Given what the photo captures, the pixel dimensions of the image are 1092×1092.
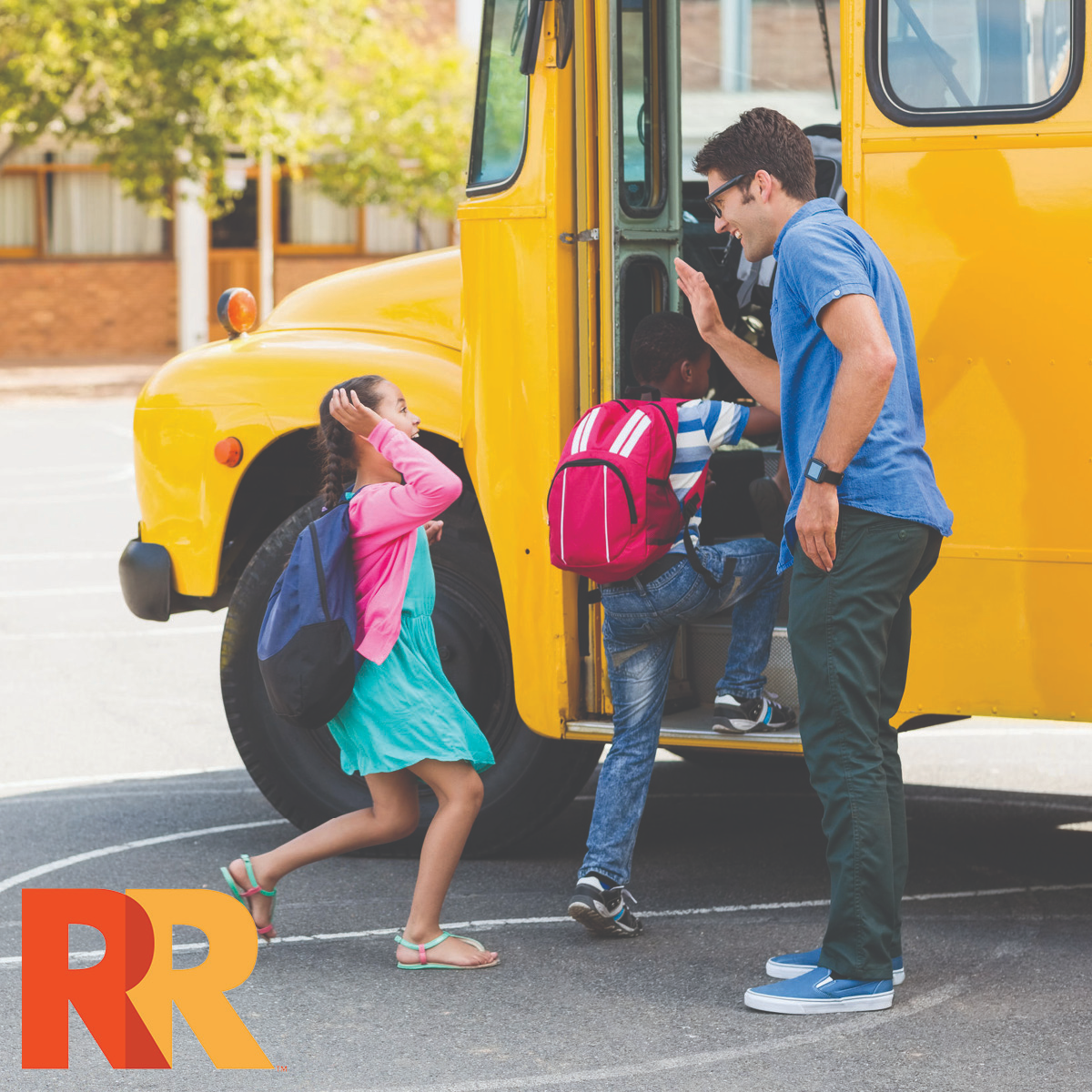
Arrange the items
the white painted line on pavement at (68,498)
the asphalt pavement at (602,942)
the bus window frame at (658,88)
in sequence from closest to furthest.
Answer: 1. the asphalt pavement at (602,942)
2. the bus window frame at (658,88)
3. the white painted line on pavement at (68,498)

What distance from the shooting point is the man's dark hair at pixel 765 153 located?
400 centimetres

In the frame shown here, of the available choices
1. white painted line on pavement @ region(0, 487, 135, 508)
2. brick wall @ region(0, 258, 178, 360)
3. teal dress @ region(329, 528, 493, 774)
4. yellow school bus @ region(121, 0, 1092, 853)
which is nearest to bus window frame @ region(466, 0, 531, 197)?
yellow school bus @ region(121, 0, 1092, 853)

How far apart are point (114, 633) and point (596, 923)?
5.04 m

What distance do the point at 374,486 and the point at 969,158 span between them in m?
1.59

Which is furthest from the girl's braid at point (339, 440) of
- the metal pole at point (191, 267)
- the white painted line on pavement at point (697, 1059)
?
the metal pole at point (191, 267)

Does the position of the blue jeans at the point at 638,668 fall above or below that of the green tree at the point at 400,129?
below

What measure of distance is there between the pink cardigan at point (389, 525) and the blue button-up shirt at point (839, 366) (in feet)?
2.77

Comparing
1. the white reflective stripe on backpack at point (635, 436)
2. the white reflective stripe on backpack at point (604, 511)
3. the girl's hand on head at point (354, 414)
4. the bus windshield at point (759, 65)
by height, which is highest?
the bus windshield at point (759, 65)

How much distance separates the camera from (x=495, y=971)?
4.36 m

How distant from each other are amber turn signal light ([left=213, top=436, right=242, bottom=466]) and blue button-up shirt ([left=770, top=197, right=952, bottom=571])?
208 cm

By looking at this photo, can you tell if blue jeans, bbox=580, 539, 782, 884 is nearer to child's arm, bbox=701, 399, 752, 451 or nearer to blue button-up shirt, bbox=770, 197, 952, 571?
child's arm, bbox=701, 399, 752, 451

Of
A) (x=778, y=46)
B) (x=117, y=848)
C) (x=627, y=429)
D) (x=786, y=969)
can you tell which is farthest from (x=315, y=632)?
(x=778, y=46)

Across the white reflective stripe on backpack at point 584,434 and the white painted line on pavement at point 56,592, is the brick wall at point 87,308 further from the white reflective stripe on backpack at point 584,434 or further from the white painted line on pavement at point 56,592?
the white reflective stripe on backpack at point 584,434

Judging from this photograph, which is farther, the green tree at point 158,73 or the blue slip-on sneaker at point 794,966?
the green tree at point 158,73
